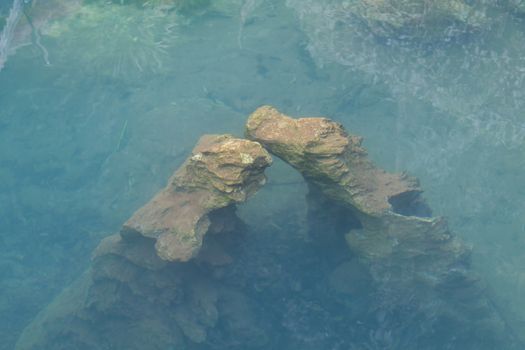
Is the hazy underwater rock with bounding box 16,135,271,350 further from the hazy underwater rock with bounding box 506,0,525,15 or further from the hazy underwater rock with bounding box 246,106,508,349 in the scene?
the hazy underwater rock with bounding box 506,0,525,15

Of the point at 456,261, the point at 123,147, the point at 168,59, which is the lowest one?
the point at 123,147

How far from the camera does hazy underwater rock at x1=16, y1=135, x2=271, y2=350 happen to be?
4758 millimetres

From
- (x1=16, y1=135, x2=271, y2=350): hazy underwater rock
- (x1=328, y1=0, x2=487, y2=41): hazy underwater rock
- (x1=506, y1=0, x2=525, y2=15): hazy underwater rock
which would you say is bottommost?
(x1=16, y1=135, x2=271, y2=350): hazy underwater rock

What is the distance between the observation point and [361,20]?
870cm

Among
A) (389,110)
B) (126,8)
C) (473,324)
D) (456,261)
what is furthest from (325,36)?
(473,324)

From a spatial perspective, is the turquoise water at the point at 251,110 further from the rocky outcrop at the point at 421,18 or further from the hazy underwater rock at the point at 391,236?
the hazy underwater rock at the point at 391,236

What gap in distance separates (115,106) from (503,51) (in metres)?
7.52

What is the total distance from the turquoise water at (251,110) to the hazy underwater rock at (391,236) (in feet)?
1.20

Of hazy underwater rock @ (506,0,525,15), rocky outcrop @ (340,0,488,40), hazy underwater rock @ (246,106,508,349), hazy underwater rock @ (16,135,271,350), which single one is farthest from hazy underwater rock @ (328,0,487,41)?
hazy underwater rock @ (16,135,271,350)

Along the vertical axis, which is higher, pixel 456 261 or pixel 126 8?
pixel 126 8

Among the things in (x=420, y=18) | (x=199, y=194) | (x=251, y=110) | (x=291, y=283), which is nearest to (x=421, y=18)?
(x=420, y=18)

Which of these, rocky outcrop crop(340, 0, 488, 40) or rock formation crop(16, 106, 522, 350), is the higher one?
rocky outcrop crop(340, 0, 488, 40)

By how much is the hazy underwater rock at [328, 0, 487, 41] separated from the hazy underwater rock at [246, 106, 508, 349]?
3874 millimetres

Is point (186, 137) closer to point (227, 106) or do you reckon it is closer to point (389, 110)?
point (227, 106)
